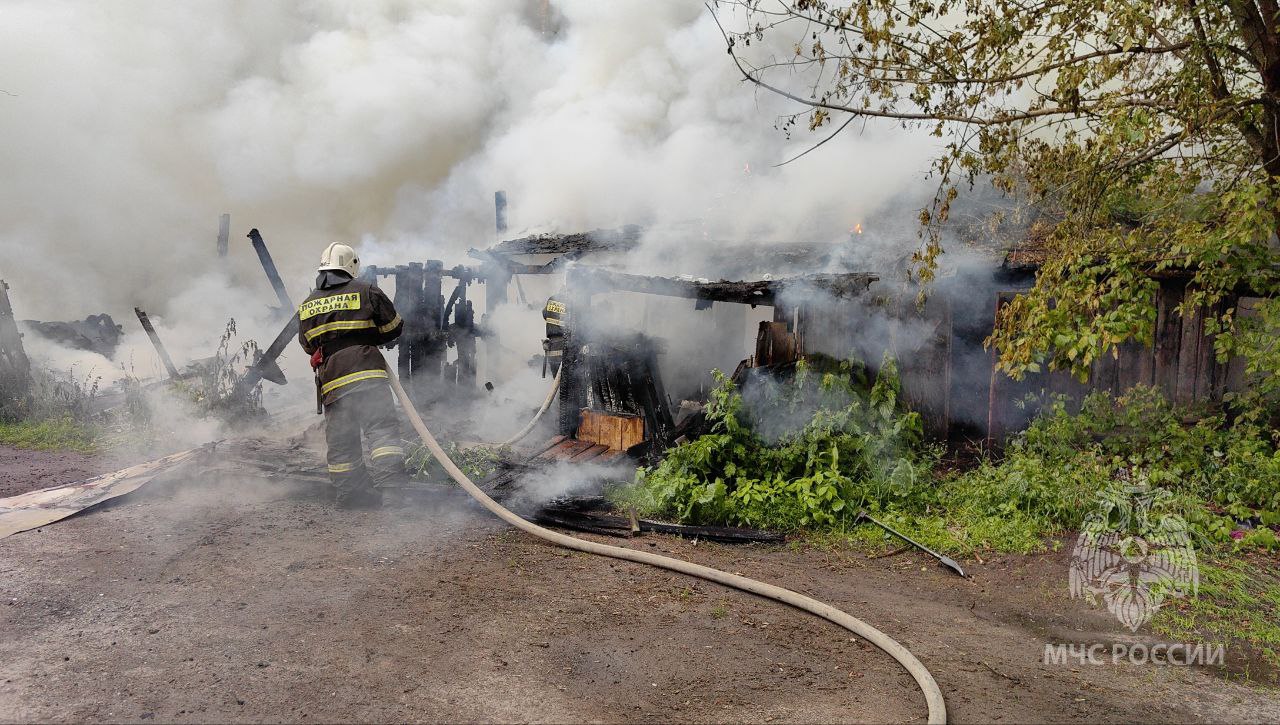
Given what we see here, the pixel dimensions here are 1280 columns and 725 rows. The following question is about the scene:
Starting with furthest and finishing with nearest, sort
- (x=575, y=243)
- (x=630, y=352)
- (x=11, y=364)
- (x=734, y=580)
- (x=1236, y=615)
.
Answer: (x=11, y=364), (x=575, y=243), (x=630, y=352), (x=734, y=580), (x=1236, y=615)

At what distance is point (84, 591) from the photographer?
4320 mm

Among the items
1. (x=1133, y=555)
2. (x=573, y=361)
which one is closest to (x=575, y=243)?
(x=573, y=361)

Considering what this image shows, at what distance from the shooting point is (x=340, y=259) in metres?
6.46

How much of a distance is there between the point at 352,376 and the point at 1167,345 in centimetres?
813

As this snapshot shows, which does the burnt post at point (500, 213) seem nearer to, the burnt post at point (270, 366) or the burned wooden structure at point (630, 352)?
the burnt post at point (270, 366)

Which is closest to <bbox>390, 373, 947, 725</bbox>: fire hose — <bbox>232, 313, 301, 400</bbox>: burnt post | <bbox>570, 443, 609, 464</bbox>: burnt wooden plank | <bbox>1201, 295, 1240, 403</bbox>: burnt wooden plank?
<bbox>570, 443, 609, 464</bbox>: burnt wooden plank

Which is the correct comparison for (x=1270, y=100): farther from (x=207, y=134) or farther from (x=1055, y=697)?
(x=207, y=134)

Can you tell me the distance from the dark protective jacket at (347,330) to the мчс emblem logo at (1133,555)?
18.8 feet

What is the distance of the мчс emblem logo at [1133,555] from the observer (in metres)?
4.62

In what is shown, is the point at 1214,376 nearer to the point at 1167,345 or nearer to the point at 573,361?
the point at 1167,345

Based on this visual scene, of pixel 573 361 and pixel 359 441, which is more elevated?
pixel 573 361

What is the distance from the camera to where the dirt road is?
3201 millimetres

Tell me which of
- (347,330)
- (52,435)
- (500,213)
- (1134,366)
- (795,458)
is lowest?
(52,435)

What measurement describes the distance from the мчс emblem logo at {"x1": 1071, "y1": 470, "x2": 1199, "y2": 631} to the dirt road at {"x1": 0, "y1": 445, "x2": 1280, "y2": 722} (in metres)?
0.21
